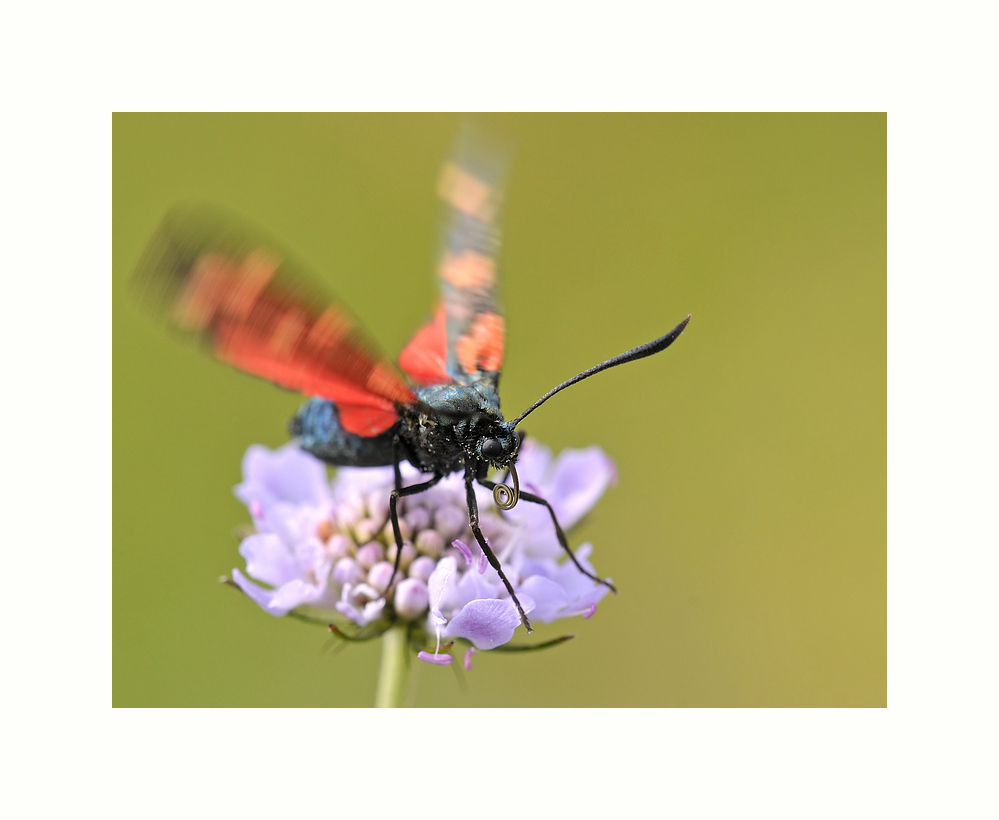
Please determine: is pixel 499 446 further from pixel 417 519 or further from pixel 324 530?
pixel 324 530

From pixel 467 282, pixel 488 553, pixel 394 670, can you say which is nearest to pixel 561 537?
pixel 488 553

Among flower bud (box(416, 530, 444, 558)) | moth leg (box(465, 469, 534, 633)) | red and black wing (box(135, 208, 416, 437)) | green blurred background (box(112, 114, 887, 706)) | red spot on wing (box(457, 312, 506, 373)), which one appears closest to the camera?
red and black wing (box(135, 208, 416, 437))

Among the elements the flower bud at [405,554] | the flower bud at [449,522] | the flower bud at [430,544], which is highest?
the flower bud at [449,522]

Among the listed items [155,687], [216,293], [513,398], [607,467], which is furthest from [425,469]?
[513,398]

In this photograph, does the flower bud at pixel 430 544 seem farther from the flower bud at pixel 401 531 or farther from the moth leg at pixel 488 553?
the moth leg at pixel 488 553

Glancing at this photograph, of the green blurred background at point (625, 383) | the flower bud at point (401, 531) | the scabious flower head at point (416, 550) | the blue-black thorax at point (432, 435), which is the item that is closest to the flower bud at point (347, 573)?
the scabious flower head at point (416, 550)

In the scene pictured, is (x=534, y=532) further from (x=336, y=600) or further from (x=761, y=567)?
(x=761, y=567)

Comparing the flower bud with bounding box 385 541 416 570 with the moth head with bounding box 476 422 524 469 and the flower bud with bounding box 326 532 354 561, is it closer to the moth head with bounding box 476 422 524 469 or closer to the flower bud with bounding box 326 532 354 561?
the flower bud with bounding box 326 532 354 561

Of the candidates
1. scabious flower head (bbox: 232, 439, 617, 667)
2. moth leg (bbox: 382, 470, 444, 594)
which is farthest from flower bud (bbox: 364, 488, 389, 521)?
moth leg (bbox: 382, 470, 444, 594)
